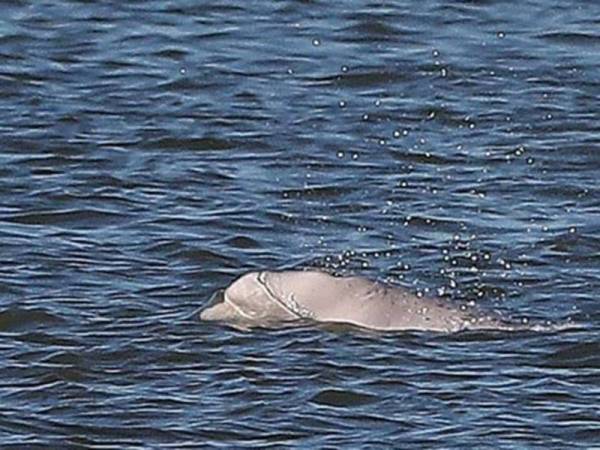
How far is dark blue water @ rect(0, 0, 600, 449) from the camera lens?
36.9 ft

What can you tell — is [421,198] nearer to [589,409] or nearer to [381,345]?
[381,345]

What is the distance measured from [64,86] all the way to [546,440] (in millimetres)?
7201

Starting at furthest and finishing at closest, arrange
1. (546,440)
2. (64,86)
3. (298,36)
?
(298,36), (64,86), (546,440)

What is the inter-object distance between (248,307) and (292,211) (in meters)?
2.04

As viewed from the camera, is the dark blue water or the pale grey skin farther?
the pale grey skin

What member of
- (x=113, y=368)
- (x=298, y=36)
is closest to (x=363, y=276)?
(x=113, y=368)

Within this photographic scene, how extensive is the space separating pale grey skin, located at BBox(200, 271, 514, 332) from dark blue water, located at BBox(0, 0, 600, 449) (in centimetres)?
15

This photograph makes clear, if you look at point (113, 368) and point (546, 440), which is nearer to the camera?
point (546, 440)

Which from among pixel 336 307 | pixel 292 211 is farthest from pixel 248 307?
pixel 292 211

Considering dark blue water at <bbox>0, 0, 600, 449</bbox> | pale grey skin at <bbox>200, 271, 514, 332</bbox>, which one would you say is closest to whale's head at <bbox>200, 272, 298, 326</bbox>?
pale grey skin at <bbox>200, 271, 514, 332</bbox>

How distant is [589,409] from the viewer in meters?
11.2

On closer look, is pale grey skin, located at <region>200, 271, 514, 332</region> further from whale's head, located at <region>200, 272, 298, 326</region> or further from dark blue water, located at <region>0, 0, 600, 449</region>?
dark blue water, located at <region>0, 0, 600, 449</region>

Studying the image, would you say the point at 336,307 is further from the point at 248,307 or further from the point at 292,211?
the point at 292,211

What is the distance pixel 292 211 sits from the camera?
14.6 meters
